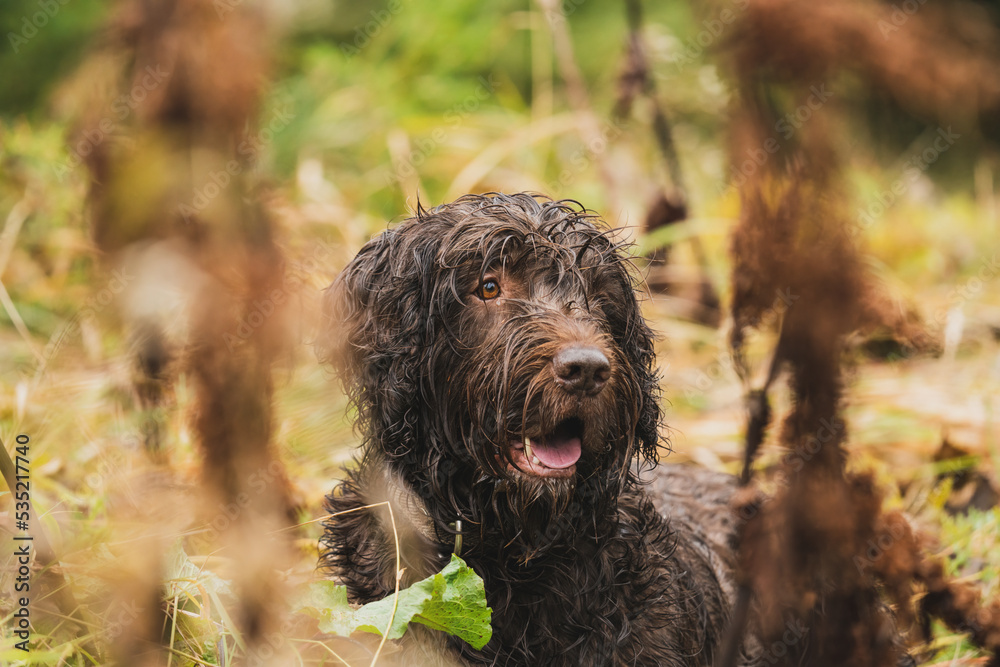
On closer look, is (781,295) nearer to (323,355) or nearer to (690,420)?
(323,355)

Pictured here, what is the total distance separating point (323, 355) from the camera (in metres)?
3.19

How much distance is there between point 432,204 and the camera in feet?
27.4

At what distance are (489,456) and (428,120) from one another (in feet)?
21.4

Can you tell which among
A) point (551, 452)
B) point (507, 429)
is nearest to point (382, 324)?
point (507, 429)

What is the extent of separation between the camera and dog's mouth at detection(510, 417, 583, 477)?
8.68 ft

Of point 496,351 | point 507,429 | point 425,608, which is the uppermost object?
point 496,351

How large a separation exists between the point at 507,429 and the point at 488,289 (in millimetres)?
516

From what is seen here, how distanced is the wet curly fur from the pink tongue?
5cm

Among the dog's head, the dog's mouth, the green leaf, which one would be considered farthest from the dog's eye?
the green leaf

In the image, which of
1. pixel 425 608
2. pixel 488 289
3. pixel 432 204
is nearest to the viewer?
pixel 425 608

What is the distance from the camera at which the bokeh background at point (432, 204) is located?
2.58m

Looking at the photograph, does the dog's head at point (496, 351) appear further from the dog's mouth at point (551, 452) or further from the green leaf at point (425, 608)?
the green leaf at point (425, 608)

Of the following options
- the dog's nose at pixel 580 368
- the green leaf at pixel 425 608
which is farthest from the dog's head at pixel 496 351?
the green leaf at pixel 425 608

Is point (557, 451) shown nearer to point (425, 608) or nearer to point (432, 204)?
point (425, 608)
